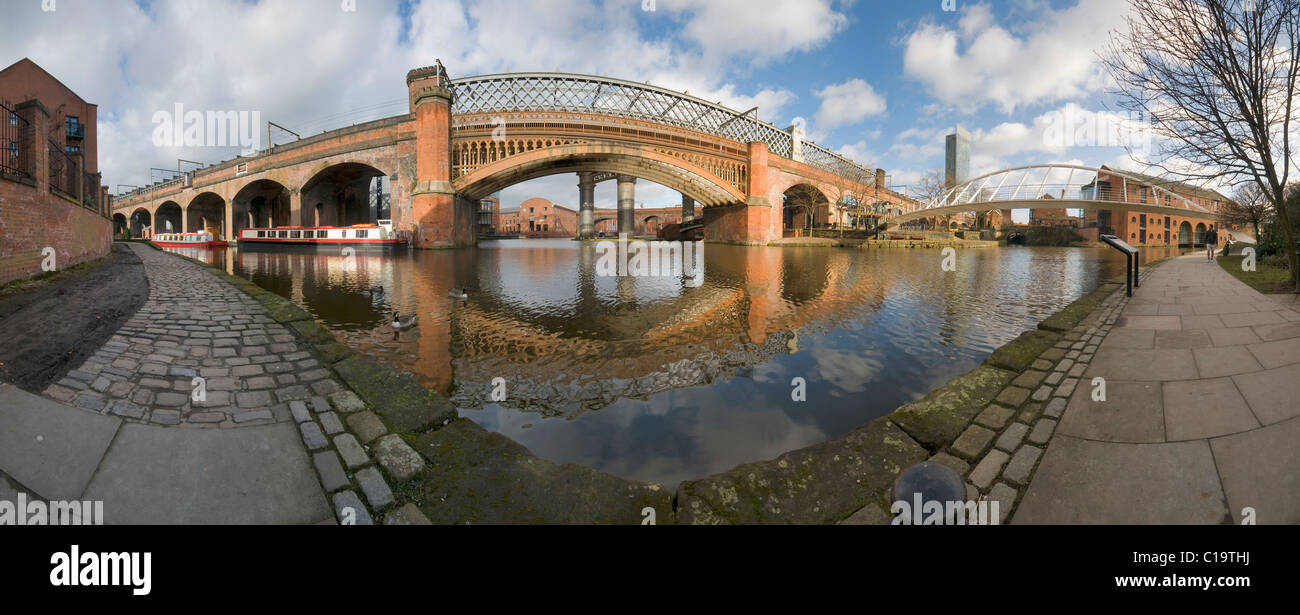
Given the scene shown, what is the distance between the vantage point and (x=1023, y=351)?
5445mm

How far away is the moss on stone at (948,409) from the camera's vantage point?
133 inches

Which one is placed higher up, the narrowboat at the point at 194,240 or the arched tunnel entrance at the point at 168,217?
the arched tunnel entrance at the point at 168,217

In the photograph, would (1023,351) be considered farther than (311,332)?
No

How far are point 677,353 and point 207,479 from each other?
15.9ft

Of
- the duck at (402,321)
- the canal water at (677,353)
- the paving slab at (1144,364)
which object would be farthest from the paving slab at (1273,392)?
the duck at (402,321)

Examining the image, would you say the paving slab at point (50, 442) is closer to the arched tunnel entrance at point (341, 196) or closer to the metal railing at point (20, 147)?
the metal railing at point (20, 147)

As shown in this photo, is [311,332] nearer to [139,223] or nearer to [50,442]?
[50,442]

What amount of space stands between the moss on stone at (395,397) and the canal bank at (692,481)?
0.01 meters

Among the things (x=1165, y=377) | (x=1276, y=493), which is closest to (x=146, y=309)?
A: (x=1276, y=493)

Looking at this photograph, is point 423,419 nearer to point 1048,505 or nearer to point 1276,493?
point 1048,505

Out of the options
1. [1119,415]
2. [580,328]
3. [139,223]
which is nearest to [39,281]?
[580,328]

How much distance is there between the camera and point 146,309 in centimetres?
739

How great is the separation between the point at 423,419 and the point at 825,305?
8929 mm

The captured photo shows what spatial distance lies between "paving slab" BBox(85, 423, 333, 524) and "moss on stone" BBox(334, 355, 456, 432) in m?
0.60
